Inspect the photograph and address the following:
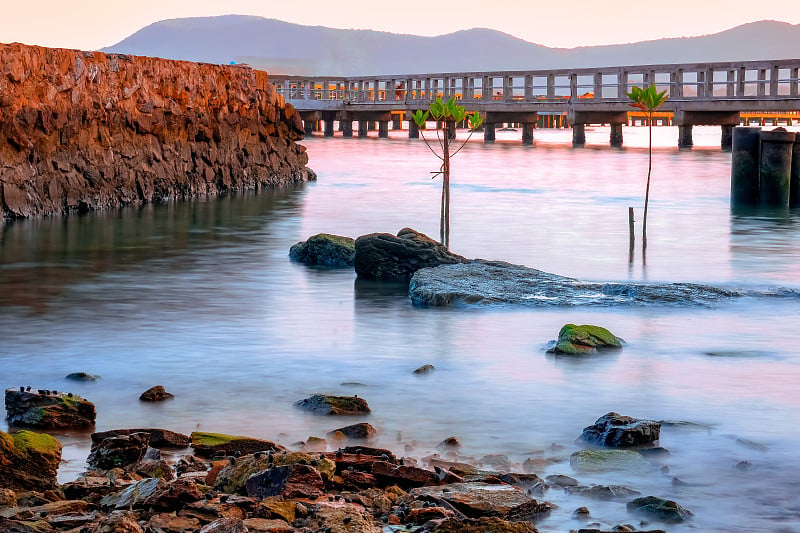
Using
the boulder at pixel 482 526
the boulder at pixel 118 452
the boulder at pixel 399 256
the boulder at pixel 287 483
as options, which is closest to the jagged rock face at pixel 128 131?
the boulder at pixel 399 256

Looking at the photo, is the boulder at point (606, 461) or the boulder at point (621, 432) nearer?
the boulder at point (606, 461)

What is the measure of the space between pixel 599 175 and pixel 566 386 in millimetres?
31493

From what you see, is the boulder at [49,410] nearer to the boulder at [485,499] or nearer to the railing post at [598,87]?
the boulder at [485,499]

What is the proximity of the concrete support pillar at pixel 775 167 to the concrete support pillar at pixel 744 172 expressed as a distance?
0.34 meters

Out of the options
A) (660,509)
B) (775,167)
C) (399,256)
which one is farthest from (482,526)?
(775,167)

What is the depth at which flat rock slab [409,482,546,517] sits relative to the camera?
687 cm

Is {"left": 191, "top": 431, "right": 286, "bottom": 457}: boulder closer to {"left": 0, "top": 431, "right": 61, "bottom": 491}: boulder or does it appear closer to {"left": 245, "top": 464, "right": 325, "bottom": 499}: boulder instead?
{"left": 0, "top": 431, "right": 61, "bottom": 491}: boulder

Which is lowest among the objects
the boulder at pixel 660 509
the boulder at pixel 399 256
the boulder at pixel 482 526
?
the boulder at pixel 660 509

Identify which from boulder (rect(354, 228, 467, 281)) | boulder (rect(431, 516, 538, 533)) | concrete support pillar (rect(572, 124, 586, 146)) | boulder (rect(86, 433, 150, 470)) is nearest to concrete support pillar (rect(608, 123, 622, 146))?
concrete support pillar (rect(572, 124, 586, 146))

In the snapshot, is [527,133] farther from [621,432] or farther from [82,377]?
[621,432]

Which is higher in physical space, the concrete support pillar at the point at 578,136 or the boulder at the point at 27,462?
the concrete support pillar at the point at 578,136

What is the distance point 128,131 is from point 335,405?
18928 millimetres

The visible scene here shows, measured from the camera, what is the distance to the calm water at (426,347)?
862 cm

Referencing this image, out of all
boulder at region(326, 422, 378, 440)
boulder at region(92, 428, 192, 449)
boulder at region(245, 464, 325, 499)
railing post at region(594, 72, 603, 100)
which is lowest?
boulder at region(326, 422, 378, 440)
